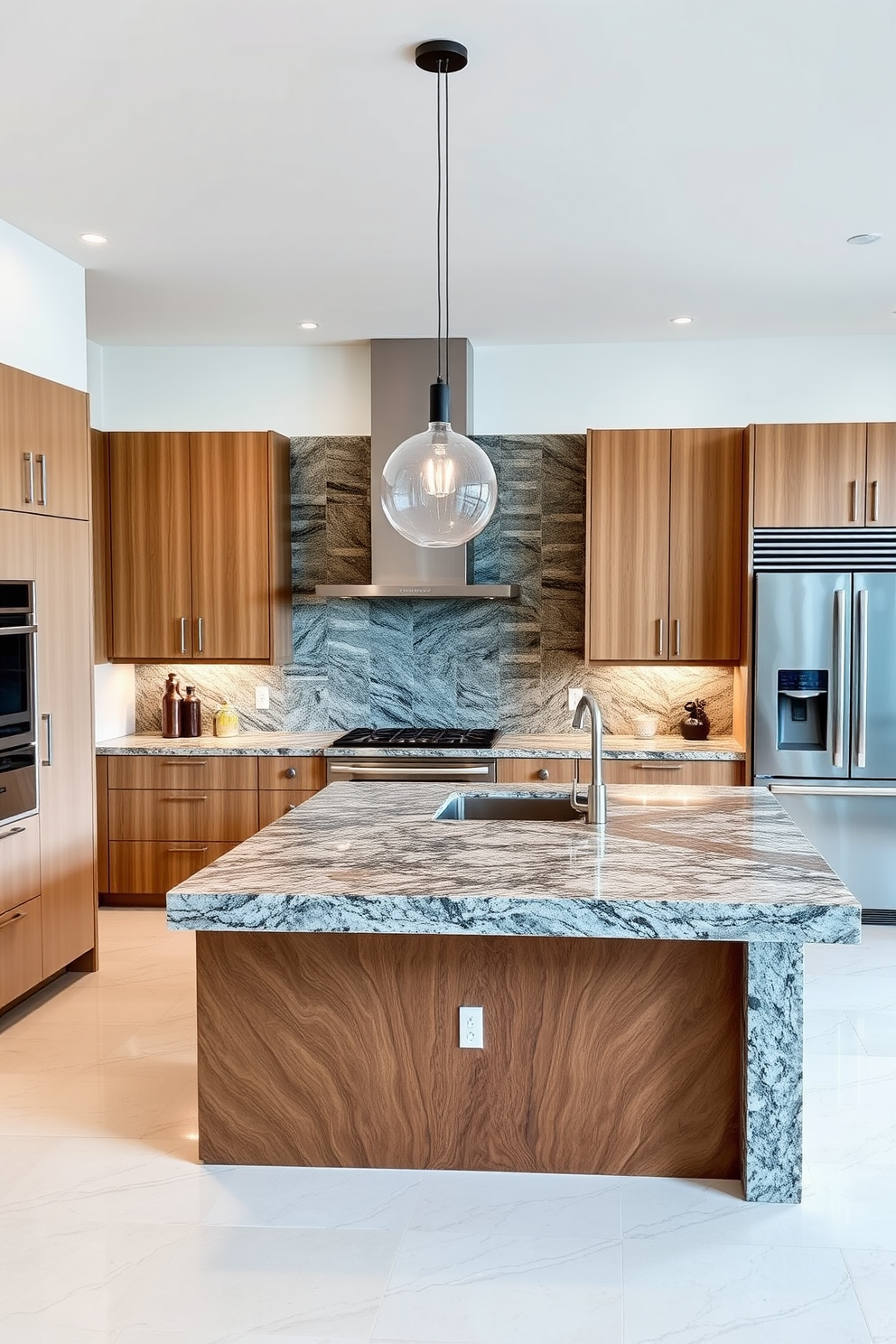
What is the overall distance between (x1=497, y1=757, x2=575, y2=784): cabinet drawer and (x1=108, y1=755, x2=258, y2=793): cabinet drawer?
3.83 feet

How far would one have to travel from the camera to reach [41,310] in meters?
4.18

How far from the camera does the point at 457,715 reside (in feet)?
19.3

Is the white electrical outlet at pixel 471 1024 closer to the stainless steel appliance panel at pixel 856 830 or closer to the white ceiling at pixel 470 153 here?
the white ceiling at pixel 470 153

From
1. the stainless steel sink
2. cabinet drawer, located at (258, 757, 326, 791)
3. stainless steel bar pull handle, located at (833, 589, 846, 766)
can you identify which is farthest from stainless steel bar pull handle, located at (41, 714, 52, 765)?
stainless steel bar pull handle, located at (833, 589, 846, 766)

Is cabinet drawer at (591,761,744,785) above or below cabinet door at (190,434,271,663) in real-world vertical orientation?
below

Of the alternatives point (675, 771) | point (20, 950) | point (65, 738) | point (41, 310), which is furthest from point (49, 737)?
point (675, 771)

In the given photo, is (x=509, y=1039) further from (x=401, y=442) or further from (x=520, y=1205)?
(x=401, y=442)

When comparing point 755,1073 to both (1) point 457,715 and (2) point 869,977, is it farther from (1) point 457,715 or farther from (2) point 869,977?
(1) point 457,715

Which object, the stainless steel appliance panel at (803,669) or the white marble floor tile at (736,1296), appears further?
the stainless steel appliance panel at (803,669)

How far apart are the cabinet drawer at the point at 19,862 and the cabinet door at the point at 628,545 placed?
2.63 metres

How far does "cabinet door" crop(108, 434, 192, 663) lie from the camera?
550 centimetres

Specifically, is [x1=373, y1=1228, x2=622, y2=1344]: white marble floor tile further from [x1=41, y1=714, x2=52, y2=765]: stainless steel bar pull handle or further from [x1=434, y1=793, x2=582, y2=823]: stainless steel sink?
[x1=41, y1=714, x2=52, y2=765]: stainless steel bar pull handle

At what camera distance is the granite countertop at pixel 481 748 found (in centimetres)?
518

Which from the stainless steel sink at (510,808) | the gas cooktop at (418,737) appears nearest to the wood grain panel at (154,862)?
the gas cooktop at (418,737)
